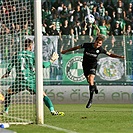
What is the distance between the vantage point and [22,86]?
12508 mm

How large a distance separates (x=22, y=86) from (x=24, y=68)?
1.32 feet

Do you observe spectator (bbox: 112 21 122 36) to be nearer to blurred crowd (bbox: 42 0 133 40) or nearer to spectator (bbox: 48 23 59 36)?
blurred crowd (bbox: 42 0 133 40)

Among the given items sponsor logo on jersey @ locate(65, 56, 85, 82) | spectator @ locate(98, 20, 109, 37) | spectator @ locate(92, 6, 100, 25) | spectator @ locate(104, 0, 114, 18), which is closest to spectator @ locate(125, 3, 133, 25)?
spectator @ locate(104, 0, 114, 18)

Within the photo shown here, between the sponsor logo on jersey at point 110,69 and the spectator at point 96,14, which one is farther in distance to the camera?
the spectator at point 96,14

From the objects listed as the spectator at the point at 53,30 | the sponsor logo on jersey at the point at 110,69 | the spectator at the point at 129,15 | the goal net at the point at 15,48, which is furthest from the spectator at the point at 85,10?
the goal net at the point at 15,48

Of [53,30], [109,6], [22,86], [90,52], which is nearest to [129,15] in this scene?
[109,6]

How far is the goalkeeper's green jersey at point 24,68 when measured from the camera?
40.4 ft

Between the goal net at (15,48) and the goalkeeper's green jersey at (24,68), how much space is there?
0.02 meters

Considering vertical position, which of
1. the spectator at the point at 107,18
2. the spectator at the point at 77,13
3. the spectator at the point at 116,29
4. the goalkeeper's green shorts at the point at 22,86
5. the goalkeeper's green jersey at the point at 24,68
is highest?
the spectator at the point at 77,13

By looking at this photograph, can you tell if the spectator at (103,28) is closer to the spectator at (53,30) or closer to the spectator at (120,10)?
the spectator at (120,10)

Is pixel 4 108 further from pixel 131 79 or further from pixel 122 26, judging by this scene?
pixel 122 26

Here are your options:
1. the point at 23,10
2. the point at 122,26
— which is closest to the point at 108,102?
the point at 122,26

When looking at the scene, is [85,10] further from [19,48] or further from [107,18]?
[19,48]

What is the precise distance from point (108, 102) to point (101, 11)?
14.9 ft
